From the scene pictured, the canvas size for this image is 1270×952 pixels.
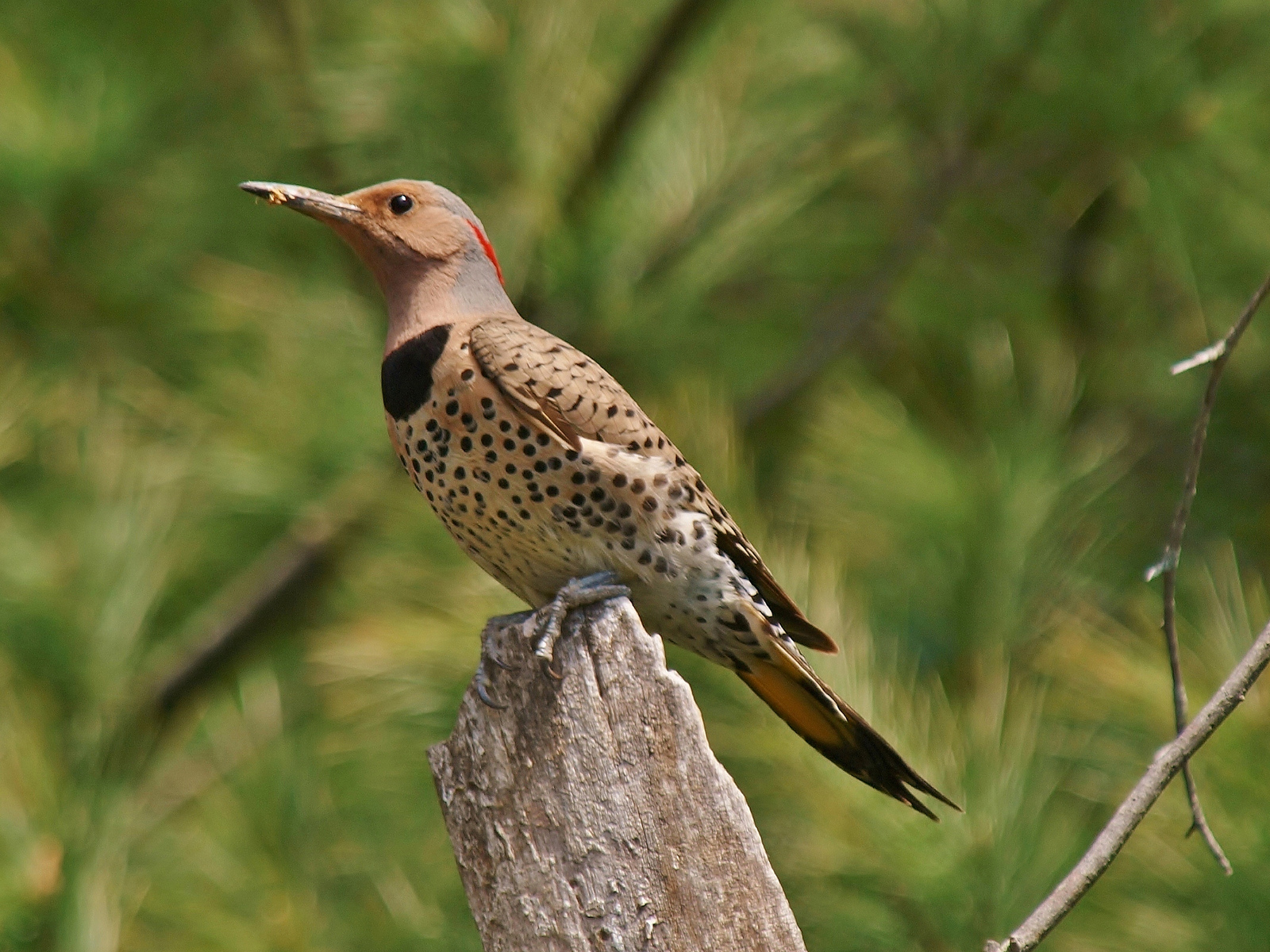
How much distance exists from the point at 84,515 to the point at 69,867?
0.85 m

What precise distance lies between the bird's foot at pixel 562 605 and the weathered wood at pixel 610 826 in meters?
0.03

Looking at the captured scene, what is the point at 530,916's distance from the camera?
6.07 ft

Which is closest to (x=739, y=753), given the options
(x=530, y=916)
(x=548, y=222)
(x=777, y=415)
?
(x=530, y=916)

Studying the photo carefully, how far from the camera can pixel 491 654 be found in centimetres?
204

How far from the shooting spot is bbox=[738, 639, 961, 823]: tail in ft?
7.77

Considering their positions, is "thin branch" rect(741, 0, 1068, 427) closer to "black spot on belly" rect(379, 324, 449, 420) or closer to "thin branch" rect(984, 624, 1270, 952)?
"black spot on belly" rect(379, 324, 449, 420)

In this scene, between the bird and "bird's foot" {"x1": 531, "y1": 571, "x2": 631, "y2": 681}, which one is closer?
"bird's foot" {"x1": 531, "y1": 571, "x2": 631, "y2": 681}

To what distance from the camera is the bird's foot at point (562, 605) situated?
77.1 inches

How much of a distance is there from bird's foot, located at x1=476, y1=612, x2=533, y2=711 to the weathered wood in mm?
30

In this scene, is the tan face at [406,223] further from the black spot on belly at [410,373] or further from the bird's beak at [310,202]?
the black spot on belly at [410,373]

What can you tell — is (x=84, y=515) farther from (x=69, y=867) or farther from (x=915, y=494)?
(x=915, y=494)

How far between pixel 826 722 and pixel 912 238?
1.64 m

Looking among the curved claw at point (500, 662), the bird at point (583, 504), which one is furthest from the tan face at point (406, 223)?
the curved claw at point (500, 662)

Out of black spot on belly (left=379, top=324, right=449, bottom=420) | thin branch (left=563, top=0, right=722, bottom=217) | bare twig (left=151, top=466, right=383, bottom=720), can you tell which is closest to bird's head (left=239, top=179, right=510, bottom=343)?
black spot on belly (left=379, top=324, right=449, bottom=420)
